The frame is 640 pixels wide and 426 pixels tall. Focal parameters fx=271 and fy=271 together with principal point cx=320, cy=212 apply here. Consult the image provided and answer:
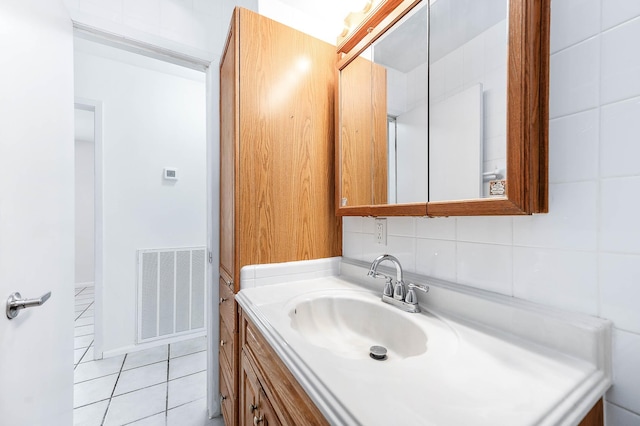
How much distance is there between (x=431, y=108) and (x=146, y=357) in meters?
2.45

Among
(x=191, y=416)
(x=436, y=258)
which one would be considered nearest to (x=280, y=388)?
(x=436, y=258)

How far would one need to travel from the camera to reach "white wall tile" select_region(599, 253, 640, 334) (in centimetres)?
53

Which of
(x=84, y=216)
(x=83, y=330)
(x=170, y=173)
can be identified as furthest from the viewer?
(x=84, y=216)

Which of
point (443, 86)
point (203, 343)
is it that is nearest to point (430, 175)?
point (443, 86)

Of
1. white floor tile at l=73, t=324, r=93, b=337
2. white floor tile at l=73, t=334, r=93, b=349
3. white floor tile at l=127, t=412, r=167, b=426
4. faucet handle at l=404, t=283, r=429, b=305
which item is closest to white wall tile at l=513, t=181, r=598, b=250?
faucet handle at l=404, t=283, r=429, b=305

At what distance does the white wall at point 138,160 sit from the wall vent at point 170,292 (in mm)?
62

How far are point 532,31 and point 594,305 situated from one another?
0.61m

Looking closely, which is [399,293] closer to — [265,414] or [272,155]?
[265,414]

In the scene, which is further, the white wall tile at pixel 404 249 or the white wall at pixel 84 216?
the white wall at pixel 84 216

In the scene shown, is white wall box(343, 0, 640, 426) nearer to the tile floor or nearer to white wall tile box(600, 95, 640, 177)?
white wall tile box(600, 95, 640, 177)

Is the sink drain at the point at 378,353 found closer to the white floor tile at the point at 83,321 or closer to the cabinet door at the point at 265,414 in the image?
the cabinet door at the point at 265,414

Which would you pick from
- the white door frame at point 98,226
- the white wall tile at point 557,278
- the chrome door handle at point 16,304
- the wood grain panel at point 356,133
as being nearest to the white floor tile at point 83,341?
the white door frame at point 98,226

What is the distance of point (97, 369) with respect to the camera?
1.84 m

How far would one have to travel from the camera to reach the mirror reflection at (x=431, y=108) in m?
0.69
